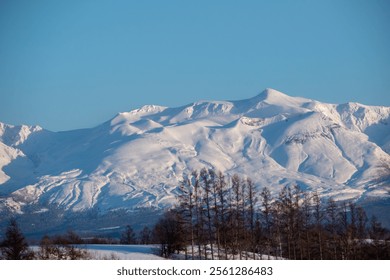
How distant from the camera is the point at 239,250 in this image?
25.9 metres

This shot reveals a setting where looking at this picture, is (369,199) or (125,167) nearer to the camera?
(369,199)

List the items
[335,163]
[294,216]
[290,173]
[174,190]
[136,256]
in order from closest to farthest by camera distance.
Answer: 1. [136,256]
2. [294,216]
3. [174,190]
4. [290,173]
5. [335,163]

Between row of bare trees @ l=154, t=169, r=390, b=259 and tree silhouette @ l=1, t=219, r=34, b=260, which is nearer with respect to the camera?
tree silhouette @ l=1, t=219, r=34, b=260

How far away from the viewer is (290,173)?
181 meters

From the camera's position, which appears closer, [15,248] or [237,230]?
[15,248]

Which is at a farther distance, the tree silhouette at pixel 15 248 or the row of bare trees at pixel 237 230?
the row of bare trees at pixel 237 230

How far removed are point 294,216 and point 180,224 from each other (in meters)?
5.10

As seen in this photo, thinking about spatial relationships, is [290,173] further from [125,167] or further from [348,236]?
[348,236]

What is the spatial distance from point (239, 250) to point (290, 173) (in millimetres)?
157069

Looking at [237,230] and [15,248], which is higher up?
[237,230]
